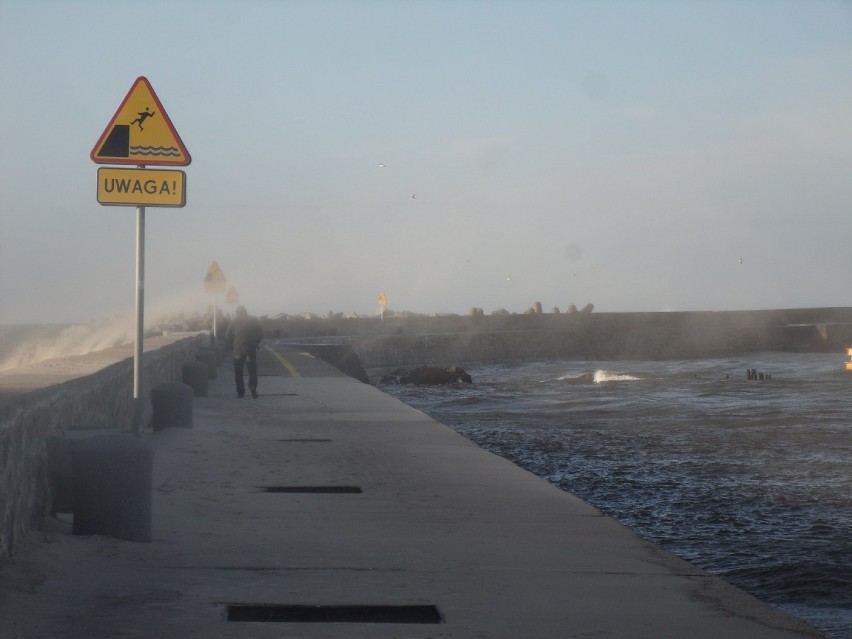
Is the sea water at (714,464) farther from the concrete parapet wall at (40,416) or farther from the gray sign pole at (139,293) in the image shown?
the concrete parapet wall at (40,416)

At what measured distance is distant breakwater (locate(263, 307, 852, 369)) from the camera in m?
66.4

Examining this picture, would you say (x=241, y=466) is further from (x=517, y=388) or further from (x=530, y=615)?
(x=517, y=388)

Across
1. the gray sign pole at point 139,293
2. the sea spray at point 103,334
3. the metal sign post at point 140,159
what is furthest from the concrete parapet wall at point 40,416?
the sea spray at point 103,334

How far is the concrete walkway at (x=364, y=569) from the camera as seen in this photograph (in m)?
5.57

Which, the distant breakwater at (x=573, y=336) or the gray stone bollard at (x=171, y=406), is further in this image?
the distant breakwater at (x=573, y=336)

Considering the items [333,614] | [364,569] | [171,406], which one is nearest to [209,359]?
[171,406]

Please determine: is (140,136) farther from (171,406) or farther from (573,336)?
(573,336)

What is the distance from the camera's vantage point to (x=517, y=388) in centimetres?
3928

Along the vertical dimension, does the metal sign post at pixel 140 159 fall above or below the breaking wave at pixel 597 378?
above

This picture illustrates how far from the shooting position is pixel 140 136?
8492 millimetres

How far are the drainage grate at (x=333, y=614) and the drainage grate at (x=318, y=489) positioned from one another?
4.04 metres

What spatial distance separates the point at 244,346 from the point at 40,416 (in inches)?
526

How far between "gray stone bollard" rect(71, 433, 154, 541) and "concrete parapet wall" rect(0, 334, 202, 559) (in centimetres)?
28

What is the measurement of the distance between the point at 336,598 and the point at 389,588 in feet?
1.25
